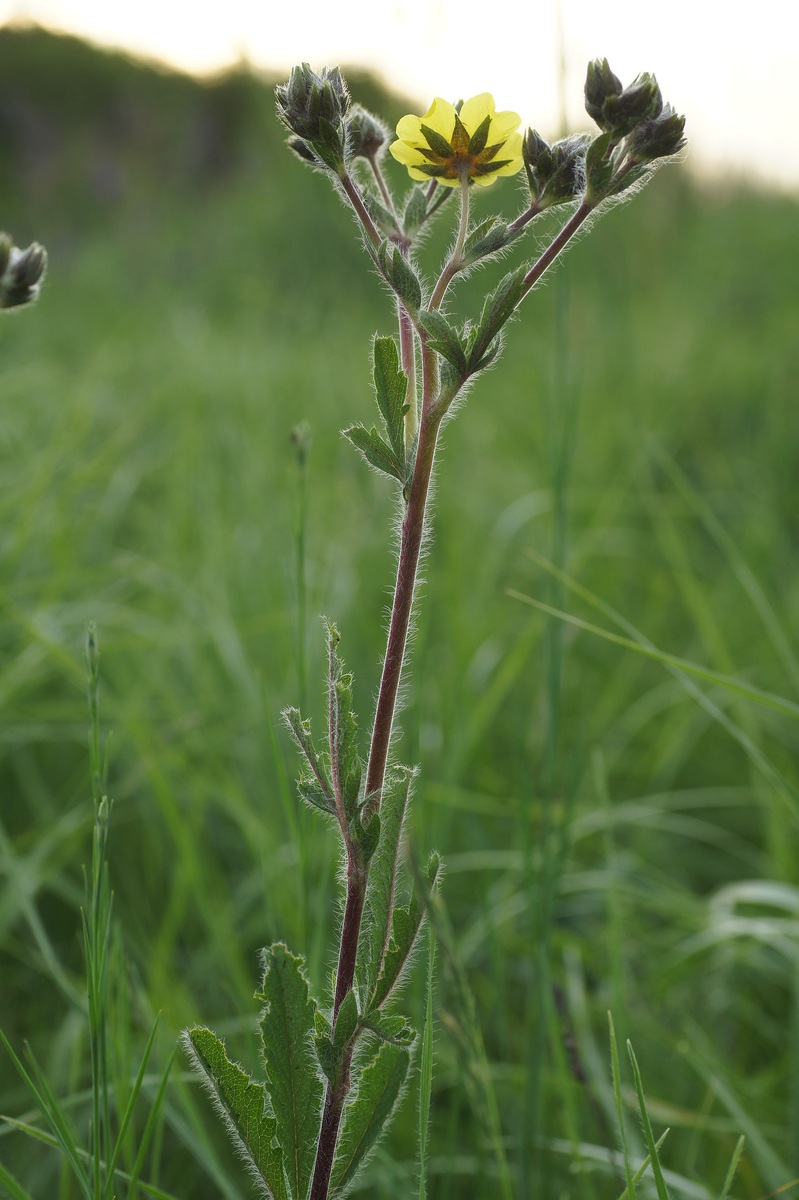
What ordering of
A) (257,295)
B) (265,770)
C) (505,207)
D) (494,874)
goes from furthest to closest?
(505,207) < (257,295) < (494,874) < (265,770)

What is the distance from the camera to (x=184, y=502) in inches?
110

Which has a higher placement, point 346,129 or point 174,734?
point 346,129

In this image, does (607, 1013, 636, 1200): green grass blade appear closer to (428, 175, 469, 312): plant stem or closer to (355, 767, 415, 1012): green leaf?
(355, 767, 415, 1012): green leaf

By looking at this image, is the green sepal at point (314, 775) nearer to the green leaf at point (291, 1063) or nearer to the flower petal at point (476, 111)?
the green leaf at point (291, 1063)

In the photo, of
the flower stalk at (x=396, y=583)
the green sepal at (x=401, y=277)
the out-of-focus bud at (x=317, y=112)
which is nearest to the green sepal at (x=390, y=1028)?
the flower stalk at (x=396, y=583)

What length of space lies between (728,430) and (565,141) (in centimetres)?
351

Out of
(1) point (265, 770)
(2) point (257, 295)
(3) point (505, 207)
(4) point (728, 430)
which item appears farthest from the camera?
(3) point (505, 207)

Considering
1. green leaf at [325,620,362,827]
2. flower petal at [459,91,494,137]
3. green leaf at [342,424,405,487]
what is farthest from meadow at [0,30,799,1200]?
flower petal at [459,91,494,137]

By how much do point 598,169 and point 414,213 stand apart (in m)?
0.16

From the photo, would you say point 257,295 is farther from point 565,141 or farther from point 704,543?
point 565,141

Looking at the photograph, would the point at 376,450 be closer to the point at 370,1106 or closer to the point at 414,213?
the point at 414,213

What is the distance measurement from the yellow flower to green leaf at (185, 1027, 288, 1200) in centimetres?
66

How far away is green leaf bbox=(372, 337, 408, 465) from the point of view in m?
0.68

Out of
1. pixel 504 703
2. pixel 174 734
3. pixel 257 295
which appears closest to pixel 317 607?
pixel 174 734
